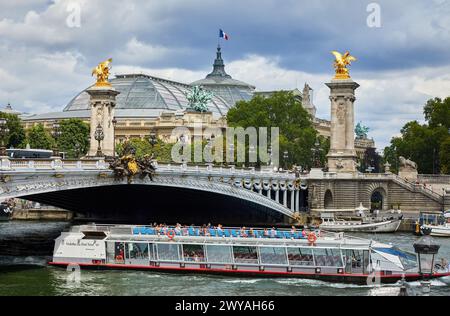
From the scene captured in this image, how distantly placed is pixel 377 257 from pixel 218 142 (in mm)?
56309

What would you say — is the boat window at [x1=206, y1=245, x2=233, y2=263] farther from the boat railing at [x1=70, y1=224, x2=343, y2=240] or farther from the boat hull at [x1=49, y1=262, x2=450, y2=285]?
the boat railing at [x1=70, y1=224, x2=343, y2=240]

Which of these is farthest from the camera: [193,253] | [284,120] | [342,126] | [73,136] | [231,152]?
[284,120]

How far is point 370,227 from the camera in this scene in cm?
7212

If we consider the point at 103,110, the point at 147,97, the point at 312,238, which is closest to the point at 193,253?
the point at 312,238

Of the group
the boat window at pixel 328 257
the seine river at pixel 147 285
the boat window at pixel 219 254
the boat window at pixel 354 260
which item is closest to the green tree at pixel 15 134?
the seine river at pixel 147 285

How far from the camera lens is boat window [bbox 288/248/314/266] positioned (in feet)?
150

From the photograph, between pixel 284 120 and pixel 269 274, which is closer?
pixel 269 274

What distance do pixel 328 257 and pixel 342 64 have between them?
42266 millimetres

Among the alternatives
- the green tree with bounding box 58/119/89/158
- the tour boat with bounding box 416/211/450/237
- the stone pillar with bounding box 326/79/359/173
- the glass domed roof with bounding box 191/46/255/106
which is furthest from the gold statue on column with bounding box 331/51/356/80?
the glass domed roof with bounding box 191/46/255/106

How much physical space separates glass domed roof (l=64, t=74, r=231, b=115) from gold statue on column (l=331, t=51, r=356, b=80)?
64999 mm

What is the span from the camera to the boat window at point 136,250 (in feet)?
156

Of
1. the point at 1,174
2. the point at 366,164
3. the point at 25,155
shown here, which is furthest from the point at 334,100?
the point at 366,164

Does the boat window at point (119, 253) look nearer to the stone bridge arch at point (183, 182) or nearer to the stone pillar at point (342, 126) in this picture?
the stone bridge arch at point (183, 182)

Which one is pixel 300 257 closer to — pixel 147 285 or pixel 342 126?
pixel 147 285
